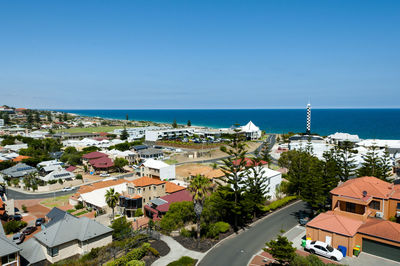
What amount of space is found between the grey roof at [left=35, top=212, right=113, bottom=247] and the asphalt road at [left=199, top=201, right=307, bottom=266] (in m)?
10.4

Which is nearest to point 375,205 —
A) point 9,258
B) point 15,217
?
point 9,258

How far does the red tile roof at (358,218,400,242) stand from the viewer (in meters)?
20.1

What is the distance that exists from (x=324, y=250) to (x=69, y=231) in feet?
71.1

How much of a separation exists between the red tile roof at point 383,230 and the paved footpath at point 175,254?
13598 mm

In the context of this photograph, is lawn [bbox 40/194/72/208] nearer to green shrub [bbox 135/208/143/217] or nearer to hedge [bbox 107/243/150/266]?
green shrub [bbox 135/208/143/217]

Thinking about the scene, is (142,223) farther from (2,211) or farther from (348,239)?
(348,239)

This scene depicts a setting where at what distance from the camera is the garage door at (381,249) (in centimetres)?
1974

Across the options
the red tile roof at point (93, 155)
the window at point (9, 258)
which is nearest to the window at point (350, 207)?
the window at point (9, 258)

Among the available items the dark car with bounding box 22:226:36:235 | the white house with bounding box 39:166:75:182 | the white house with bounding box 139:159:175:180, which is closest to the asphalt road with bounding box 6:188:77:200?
the white house with bounding box 39:166:75:182

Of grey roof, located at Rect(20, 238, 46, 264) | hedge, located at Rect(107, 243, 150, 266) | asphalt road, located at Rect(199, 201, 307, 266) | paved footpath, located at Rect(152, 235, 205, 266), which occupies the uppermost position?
hedge, located at Rect(107, 243, 150, 266)

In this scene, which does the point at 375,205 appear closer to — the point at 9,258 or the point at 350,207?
the point at 350,207

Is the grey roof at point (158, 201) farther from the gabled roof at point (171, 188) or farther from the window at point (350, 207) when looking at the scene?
the window at point (350, 207)

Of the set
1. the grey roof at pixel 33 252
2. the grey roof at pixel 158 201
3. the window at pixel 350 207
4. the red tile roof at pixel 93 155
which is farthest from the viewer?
the red tile roof at pixel 93 155

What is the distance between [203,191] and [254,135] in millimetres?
81799
